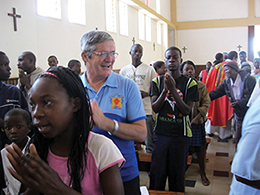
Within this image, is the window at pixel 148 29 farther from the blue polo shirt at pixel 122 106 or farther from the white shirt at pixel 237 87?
the blue polo shirt at pixel 122 106

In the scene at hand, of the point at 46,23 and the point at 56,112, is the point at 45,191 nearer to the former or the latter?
the point at 56,112

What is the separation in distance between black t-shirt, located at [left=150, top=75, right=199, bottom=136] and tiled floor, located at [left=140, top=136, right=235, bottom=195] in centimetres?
141

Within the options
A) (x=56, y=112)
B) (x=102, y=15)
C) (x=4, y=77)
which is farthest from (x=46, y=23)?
(x=56, y=112)

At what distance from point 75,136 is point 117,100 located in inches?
24.1

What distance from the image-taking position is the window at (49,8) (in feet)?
22.0

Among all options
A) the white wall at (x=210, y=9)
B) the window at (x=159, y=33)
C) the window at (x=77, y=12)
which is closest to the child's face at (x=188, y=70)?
the window at (x=77, y=12)

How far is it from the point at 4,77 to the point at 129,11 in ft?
31.7

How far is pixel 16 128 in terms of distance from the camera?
270 cm

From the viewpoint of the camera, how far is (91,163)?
124 cm

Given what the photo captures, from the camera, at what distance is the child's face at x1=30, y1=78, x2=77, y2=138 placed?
1.17 m

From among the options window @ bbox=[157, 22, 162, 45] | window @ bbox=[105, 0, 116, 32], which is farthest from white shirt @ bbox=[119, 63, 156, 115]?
window @ bbox=[157, 22, 162, 45]

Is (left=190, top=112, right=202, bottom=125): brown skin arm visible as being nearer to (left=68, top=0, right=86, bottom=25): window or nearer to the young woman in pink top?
the young woman in pink top

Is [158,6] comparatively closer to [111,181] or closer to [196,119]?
[196,119]

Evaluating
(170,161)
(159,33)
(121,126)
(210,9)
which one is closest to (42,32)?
(170,161)
